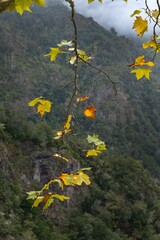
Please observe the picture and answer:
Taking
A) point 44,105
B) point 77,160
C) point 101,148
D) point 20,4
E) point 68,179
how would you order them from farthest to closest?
1. point 77,160
2. point 101,148
3. point 44,105
4. point 68,179
5. point 20,4

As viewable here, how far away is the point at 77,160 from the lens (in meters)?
48.2

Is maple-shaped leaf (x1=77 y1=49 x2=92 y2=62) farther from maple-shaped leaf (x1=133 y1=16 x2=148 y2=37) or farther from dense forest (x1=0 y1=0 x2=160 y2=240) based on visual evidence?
maple-shaped leaf (x1=133 y1=16 x2=148 y2=37)

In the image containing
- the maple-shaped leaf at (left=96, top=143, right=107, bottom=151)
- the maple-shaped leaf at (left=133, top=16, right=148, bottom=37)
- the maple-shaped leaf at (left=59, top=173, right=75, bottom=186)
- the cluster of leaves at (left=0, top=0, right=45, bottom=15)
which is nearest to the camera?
the cluster of leaves at (left=0, top=0, right=45, bottom=15)

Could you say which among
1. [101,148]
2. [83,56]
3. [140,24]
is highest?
[140,24]

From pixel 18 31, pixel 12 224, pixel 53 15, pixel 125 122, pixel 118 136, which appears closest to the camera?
pixel 12 224

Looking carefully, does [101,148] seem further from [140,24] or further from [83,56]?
[140,24]

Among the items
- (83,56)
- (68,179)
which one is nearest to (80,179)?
(68,179)

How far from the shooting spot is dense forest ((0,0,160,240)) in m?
34.9

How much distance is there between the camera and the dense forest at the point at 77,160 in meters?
34.9

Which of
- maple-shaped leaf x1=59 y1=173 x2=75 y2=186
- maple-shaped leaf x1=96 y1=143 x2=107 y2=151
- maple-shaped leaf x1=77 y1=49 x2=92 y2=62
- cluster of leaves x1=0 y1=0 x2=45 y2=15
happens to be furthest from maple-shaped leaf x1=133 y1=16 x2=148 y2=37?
maple-shaped leaf x1=59 y1=173 x2=75 y2=186

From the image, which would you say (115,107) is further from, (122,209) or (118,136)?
(122,209)

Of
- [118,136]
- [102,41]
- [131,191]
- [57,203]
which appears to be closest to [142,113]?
[118,136]

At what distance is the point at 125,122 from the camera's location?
94062 millimetres

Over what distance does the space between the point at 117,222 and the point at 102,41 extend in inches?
3515
